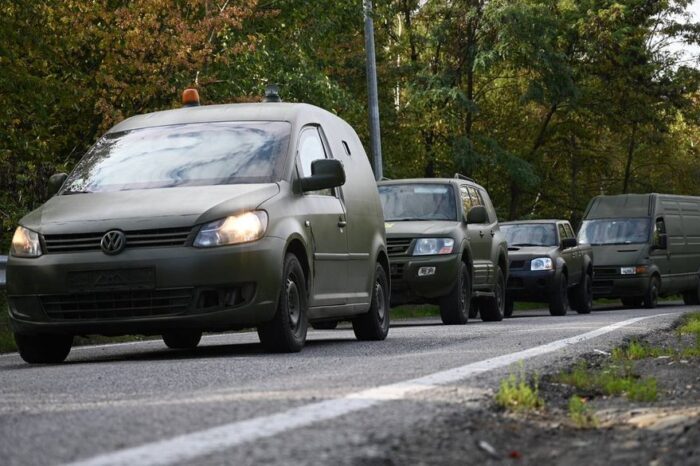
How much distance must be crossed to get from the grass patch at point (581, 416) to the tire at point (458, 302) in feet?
38.4

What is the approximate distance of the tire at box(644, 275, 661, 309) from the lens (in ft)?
98.1

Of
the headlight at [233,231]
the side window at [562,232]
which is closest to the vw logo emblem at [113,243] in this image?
the headlight at [233,231]

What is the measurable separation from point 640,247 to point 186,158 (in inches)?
811

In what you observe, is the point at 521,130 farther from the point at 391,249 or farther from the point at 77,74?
the point at 391,249

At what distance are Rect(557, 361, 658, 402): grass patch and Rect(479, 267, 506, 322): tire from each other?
1184 centimetres

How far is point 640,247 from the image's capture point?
3039 centimetres

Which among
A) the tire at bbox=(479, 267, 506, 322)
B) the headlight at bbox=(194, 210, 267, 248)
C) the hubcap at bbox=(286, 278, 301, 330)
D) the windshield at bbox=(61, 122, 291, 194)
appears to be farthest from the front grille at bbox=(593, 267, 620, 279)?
the headlight at bbox=(194, 210, 267, 248)

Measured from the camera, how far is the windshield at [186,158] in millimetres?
10852

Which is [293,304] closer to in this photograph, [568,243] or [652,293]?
[568,243]

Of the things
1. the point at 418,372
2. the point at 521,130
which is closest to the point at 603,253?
the point at 521,130

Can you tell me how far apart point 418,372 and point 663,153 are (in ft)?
143

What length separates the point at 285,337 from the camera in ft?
34.2

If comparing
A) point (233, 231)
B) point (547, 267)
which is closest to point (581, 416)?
point (233, 231)

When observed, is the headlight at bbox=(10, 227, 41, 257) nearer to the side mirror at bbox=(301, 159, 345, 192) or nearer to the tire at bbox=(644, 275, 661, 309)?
the side mirror at bbox=(301, 159, 345, 192)
